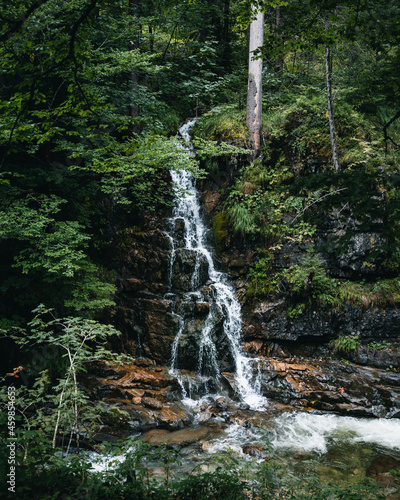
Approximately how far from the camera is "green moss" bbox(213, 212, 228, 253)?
1031 cm

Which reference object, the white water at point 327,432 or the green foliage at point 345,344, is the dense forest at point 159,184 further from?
the white water at point 327,432

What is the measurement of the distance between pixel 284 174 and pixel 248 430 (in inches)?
305

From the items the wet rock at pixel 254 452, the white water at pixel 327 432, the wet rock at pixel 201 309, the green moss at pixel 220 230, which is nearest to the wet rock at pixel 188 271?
the wet rock at pixel 201 309

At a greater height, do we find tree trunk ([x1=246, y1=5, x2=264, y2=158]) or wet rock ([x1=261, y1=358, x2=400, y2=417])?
tree trunk ([x1=246, y1=5, x2=264, y2=158])

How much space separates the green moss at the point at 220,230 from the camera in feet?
33.8

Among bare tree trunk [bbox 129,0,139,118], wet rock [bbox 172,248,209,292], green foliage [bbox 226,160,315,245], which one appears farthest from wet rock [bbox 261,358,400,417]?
bare tree trunk [bbox 129,0,139,118]

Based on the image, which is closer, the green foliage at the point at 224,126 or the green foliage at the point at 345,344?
the green foliage at the point at 345,344

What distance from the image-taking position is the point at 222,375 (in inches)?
319

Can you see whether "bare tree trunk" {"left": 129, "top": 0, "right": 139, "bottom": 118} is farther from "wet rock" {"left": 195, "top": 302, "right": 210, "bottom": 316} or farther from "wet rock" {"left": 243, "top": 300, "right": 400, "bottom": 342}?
"wet rock" {"left": 243, "top": 300, "right": 400, "bottom": 342}

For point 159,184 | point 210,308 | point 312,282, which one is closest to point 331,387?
point 312,282

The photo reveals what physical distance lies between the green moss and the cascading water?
38 centimetres

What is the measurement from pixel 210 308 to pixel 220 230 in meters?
2.84

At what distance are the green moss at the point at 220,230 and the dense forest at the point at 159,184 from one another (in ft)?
0.15

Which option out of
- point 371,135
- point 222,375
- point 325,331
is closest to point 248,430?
point 222,375
